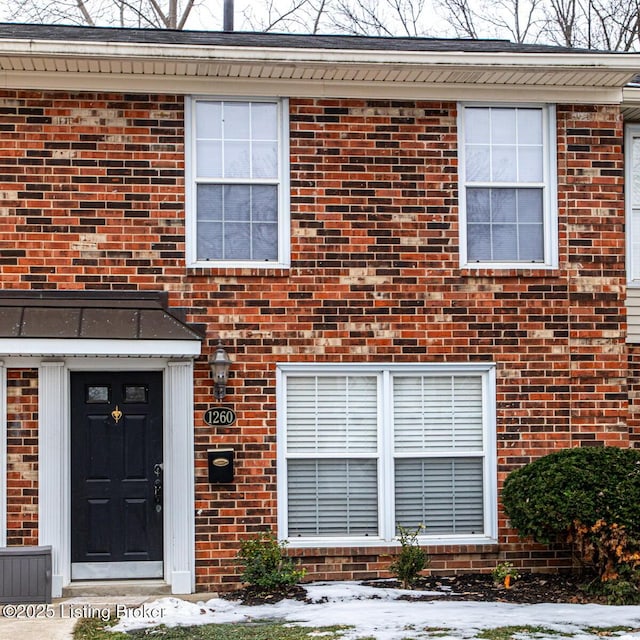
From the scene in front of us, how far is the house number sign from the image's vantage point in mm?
9359

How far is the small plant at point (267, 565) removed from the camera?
898cm

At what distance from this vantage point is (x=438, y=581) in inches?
371

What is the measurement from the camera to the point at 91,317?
29.5 feet

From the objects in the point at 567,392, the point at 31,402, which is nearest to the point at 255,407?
the point at 31,402

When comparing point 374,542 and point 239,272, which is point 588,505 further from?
point 239,272

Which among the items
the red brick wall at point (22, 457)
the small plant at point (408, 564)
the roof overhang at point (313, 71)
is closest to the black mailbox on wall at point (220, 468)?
the red brick wall at point (22, 457)

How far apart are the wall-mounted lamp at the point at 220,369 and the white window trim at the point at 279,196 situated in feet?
2.92

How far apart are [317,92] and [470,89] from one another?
1535 millimetres

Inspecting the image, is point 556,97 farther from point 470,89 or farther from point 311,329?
point 311,329

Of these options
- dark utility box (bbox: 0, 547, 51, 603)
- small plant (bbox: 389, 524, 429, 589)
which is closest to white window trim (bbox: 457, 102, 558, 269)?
small plant (bbox: 389, 524, 429, 589)

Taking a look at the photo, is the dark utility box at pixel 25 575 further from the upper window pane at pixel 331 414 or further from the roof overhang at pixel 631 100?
the roof overhang at pixel 631 100

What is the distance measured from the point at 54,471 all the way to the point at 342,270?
10.9 ft

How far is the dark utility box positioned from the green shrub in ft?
14.1

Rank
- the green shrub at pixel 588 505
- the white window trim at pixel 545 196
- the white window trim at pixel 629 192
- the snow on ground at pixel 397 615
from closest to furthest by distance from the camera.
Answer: the snow on ground at pixel 397 615
the green shrub at pixel 588 505
the white window trim at pixel 545 196
the white window trim at pixel 629 192
